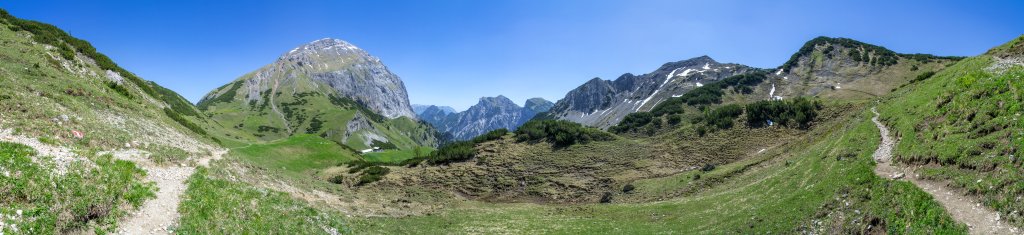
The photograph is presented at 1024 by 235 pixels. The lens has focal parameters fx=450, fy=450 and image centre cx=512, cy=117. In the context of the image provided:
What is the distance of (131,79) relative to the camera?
67.7 metres

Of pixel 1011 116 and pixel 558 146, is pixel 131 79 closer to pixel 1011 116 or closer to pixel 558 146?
pixel 558 146

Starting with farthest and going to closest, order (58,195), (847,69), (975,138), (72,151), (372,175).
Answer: (847,69) → (372,175) → (975,138) → (72,151) → (58,195)

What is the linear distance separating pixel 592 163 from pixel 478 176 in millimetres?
17155

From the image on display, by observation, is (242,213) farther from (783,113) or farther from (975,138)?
(783,113)

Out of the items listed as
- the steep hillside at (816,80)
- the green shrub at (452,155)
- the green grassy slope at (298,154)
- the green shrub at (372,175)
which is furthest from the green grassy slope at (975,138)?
the green grassy slope at (298,154)

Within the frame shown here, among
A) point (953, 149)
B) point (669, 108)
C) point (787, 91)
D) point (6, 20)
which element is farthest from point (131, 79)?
point (787, 91)

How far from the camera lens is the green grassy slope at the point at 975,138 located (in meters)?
17.7

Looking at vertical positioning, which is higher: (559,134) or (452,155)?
(559,134)

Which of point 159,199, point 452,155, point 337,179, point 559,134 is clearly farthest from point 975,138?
point 337,179

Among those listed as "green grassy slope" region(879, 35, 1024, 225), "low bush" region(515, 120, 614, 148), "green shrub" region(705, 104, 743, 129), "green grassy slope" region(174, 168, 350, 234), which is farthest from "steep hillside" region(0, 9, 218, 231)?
"green shrub" region(705, 104, 743, 129)

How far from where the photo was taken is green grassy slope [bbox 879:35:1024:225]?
58.1ft

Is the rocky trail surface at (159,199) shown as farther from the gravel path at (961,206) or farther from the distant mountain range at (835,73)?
the distant mountain range at (835,73)

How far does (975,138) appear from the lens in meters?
22.8

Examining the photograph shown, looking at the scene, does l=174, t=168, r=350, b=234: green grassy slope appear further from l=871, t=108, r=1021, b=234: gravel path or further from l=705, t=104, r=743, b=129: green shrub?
l=705, t=104, r=743, b=129: green shrub
